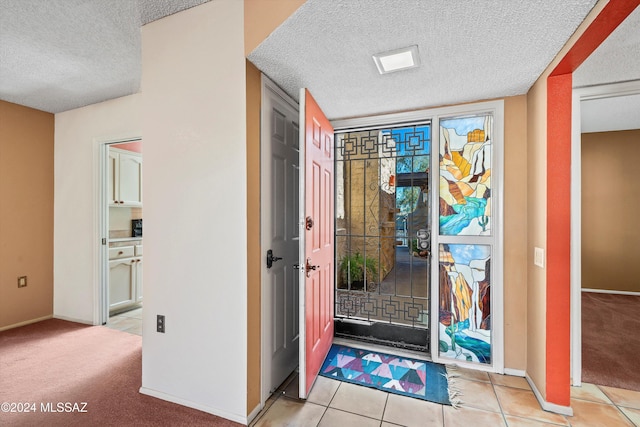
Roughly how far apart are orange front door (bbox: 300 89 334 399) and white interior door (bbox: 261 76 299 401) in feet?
0.76

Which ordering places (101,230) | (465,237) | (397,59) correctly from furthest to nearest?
1. (101,230)
2. (465,237)
3. (397,59)

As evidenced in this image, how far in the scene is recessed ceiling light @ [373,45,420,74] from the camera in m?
1.60

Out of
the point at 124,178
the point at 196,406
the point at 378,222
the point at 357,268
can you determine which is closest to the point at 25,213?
the point at 124,178

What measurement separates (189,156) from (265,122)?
52cm

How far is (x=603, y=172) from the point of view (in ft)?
13.6

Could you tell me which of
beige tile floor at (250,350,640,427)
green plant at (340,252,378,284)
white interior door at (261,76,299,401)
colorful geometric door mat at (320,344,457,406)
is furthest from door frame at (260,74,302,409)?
green plant at (340,252,378,284)

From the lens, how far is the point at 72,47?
84.2 inches

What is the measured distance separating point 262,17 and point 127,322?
343 centimetres

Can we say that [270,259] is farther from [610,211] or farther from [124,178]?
[610,211]

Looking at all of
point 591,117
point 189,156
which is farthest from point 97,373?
point 591,117

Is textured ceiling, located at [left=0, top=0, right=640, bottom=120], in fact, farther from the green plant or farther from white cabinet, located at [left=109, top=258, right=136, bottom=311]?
white cabinet, located at [left=109, top=258, right=136, bottom=311]

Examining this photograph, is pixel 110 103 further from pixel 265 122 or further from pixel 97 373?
pixel 97 373

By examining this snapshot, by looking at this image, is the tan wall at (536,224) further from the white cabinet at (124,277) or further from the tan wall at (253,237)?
the white cabinet at (124,277)

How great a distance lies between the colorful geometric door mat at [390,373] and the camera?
6.64 ft
